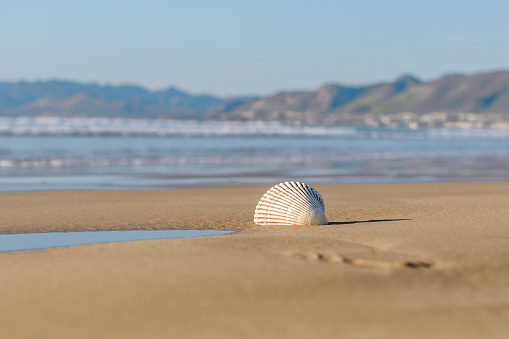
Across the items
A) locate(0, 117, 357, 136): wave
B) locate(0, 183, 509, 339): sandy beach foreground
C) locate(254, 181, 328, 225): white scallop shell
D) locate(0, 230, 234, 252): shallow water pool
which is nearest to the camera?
locate(0, 183, 509, 339): sandy beach foreground

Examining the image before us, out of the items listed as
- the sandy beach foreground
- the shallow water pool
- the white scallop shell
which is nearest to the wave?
the shallow water pool

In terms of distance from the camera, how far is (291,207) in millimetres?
8547

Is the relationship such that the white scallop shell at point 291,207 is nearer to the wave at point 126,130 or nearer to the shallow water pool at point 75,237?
the shallow water pool at point 75,237

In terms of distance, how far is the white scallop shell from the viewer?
27.9 feet

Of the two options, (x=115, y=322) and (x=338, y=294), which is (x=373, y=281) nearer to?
(x=338, y=294)

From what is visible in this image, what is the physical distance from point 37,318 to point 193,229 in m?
4.51

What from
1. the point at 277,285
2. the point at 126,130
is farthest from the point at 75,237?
the point at 126,130

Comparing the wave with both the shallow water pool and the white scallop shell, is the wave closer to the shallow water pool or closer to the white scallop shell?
the shallow water pool

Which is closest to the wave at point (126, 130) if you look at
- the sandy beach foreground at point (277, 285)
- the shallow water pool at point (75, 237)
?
the shallow water pool at point (75, 237)

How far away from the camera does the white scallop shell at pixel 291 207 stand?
8.49 m

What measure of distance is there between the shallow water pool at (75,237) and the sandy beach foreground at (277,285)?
0.56 meters

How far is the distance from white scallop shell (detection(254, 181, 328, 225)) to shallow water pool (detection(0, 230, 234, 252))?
0.63 m

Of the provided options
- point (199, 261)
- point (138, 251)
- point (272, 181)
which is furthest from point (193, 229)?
point (272, 181)

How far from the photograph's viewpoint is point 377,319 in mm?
4223
